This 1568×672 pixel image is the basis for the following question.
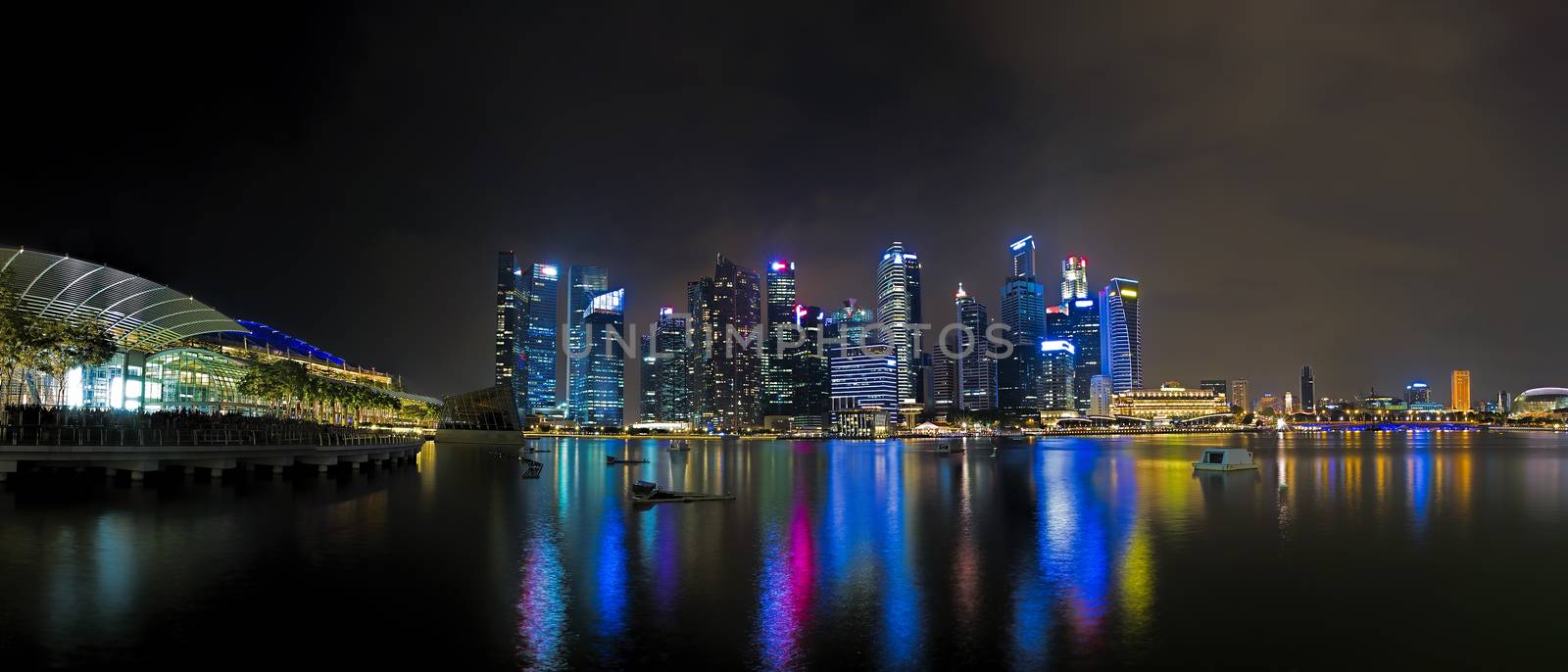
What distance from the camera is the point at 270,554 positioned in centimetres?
2955

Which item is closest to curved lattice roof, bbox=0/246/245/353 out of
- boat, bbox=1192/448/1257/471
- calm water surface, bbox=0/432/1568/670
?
calm water surface, bbox=0/432/1568/670

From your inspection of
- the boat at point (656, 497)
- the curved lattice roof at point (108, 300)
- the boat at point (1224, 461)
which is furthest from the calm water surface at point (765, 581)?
the boat at point (1224, 461)

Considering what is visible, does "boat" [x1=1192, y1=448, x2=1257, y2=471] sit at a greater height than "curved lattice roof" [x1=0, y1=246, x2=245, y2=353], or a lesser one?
lesser

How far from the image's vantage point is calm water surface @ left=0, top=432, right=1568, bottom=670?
19.2 metres

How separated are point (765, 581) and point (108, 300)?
73321 millimetres

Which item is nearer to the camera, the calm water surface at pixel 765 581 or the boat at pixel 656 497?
the calm water surface at pixel 765 581

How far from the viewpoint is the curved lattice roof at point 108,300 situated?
6125 centimetres

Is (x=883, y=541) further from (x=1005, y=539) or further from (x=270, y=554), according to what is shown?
(x=270, y=554)

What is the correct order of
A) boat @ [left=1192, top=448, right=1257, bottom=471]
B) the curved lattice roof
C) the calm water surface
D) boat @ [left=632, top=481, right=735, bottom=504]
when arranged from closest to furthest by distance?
the calm water surface
boat @ [left=632, top=481, right=735, bottom=504]
the curved lattice roof
boat @ [left=1192, top=448, right=1257, bottom=471]

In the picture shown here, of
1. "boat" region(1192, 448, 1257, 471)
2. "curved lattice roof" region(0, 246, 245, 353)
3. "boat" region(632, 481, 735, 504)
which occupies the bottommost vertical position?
"boat" region(1192, 448, 1257, 471)

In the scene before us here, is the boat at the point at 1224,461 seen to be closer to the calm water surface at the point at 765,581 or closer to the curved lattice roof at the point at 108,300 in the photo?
the calm water surface at the point at 765,581

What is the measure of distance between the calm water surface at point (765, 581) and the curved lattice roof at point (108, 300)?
761 inches

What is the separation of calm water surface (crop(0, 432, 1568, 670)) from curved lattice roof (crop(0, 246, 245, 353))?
19.3 m

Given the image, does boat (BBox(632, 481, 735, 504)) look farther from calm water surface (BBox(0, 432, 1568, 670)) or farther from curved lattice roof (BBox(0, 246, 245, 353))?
curved lattice roof (BBox(0, 246, 245, 353))
